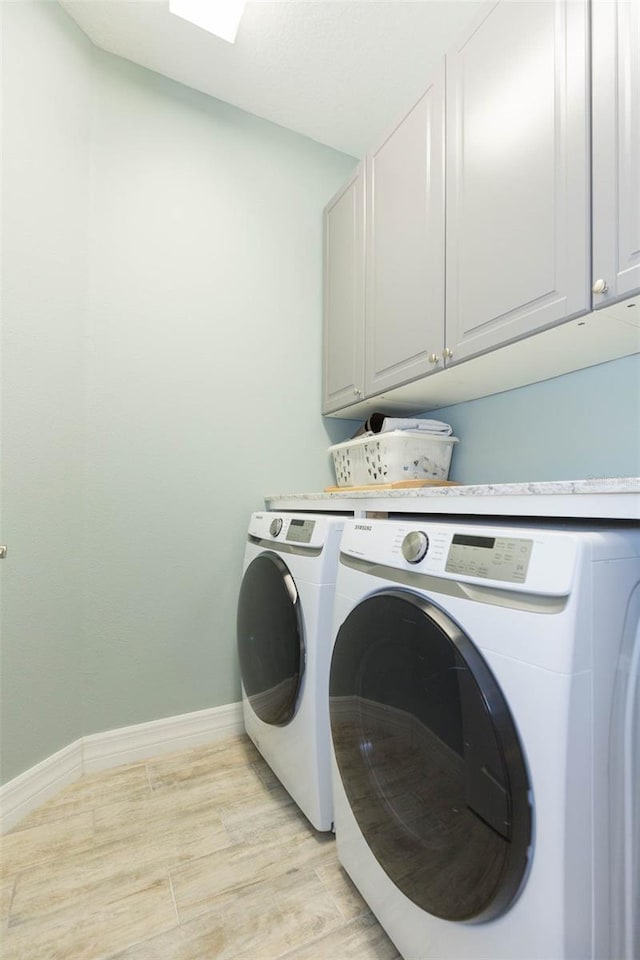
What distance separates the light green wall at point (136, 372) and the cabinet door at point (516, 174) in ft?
2.96

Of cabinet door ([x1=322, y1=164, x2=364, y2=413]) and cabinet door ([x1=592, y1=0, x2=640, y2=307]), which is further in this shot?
cabinet door ([x1=322, y1=164, x2=364, y2=413])

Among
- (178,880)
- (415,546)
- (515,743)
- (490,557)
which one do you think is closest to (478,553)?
(490,557)

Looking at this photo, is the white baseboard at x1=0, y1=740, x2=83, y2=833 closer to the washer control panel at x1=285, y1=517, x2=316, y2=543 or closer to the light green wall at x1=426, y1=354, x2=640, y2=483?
the washer control panel at x1=285, y1=517, x2=316, y2=543

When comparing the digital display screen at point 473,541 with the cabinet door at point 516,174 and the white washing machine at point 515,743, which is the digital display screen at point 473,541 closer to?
the white washing machine at point 515,743

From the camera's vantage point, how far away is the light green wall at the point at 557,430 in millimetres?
1233

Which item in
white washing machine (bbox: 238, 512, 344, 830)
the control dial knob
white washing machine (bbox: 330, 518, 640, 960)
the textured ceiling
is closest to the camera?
white washing machine (bbox: 330, 518, 640, 960)

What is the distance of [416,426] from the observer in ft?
5.55

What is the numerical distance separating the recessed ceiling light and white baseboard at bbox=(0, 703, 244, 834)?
251 cm

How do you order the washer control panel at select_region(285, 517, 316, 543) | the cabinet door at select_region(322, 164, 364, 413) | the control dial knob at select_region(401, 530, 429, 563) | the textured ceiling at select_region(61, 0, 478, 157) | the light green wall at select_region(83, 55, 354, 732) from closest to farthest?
the control dial knob at select_region(401, 530, 429, 563) → the washer control panel at select_region(285, 517, 316, 543) → the textured ceiling at select_region(61, 0, 478, 157) → the light green wall at select_region(83, 55, 354, 732) → the cabinet door at select_region(322, 164, 364, 413)

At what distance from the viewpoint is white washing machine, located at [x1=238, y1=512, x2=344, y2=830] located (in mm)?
1141

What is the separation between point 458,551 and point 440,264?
3.39 ft

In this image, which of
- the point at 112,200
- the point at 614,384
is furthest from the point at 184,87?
the point at 614,384

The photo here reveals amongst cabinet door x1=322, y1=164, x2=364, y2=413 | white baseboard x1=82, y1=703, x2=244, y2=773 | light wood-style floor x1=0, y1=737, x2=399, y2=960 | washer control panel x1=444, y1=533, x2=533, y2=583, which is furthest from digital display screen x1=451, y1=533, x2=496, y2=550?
white baseboard x1=82, y1=703, x2=244, y2=773

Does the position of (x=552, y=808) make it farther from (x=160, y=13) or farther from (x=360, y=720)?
(x=160, y=13)
